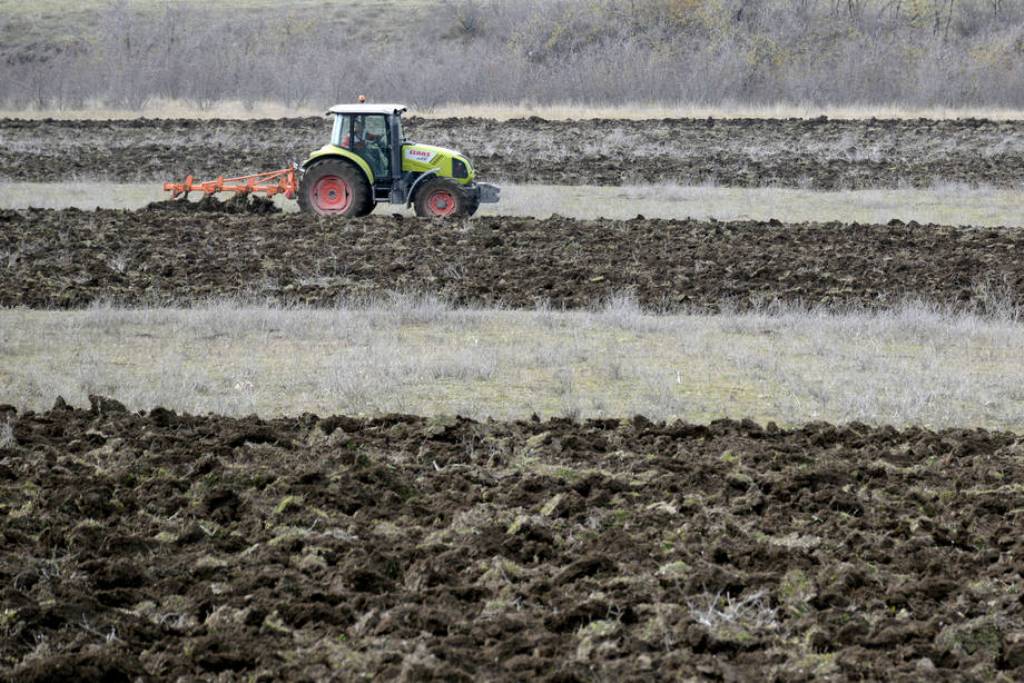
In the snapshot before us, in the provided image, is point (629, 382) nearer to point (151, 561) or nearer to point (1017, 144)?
point (151, 561)

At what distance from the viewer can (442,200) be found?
22219 mm

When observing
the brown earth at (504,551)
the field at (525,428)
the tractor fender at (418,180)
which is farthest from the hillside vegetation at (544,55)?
the brown earth at (504,551)

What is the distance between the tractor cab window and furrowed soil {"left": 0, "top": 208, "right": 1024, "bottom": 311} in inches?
41.4

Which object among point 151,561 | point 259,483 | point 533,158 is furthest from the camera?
point 533,158

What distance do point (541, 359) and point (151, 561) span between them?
6.53m

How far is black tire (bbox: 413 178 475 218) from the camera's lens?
72.4 ft

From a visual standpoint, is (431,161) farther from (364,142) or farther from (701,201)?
(701,201)

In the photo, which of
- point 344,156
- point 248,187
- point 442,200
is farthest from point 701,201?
point 248,187

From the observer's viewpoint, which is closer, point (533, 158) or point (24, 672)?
point (24, 672)

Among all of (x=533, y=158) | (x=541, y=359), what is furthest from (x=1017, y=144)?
(x=541, y=359)

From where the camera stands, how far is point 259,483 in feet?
29.5

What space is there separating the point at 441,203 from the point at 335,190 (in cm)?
170

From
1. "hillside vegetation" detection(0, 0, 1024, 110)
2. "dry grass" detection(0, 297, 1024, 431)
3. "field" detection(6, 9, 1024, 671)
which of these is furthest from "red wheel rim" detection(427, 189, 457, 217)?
"hillside vegetation" detection(0, 0, 1024, 110)

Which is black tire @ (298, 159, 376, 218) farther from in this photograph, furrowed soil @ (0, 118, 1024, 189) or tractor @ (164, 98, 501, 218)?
furrowed soil @ (0, 118, 1024, 189)
